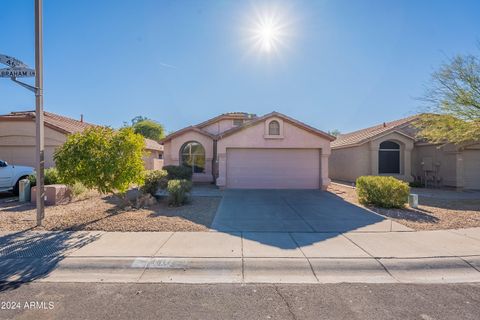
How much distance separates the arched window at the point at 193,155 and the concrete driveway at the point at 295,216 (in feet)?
19.9

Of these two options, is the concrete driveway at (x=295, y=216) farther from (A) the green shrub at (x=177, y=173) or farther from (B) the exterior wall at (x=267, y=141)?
(A) the green shrub at (x=177, y=173)

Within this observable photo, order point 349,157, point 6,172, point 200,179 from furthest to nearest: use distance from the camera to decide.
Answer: point 349,157 < point 200,179 < point 6,172

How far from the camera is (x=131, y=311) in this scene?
3.44 meters

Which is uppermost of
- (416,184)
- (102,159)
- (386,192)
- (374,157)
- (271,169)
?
(374,157)

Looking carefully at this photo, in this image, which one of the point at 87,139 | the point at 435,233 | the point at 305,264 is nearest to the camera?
the point at 305,264

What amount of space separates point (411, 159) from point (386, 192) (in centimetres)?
1110

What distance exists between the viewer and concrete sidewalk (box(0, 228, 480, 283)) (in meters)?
4.45

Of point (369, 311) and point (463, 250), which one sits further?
point (463, 250)

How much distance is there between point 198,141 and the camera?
55.4 ft

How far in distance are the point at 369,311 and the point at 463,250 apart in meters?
3.55

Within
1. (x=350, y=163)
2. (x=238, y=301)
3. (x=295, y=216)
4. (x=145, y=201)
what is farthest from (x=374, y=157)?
(x=238, y=301)

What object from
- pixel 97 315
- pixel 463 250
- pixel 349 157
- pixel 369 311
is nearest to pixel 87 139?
pixel 97 315

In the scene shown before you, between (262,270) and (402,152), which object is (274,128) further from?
(262,270)

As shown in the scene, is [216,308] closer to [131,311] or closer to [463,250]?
[131,311]
